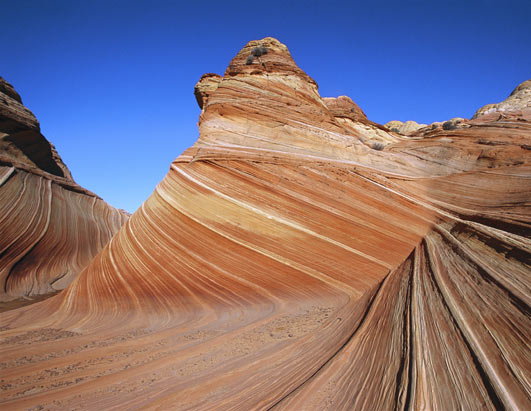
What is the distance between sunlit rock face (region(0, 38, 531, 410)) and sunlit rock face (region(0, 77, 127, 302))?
16.8 feet

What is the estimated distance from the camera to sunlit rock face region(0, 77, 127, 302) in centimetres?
941

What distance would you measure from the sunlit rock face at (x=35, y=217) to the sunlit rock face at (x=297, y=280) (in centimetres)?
511

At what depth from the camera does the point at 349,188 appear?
5133 millimetres

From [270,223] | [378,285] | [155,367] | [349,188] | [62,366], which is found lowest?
[62,366]

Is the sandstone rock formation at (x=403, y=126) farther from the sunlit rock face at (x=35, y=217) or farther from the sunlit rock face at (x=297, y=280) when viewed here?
the sunlit rock face at (x=35, y=217)

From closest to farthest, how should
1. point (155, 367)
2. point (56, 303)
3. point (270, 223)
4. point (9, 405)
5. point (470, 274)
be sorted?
1. point (9, 405)
2. point (155, 367)
3. point (470, 274)
4. point (270, 223)
5. point (56, 303)

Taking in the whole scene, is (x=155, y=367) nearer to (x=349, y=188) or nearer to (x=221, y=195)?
(x=221, y=195)

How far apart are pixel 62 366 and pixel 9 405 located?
585mm

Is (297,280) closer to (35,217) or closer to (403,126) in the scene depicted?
(35,217)

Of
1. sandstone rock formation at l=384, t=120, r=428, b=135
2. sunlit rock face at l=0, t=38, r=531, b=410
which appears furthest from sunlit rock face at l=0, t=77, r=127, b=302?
sandstone rock formation at l=384, t=120, r=428, b=135

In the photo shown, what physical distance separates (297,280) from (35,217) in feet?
38.9

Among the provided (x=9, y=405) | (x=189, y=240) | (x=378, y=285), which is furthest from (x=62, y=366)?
(x=378, y=285)

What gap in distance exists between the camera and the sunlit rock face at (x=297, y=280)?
2.12 meters

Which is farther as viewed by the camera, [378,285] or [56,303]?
[56,303]
